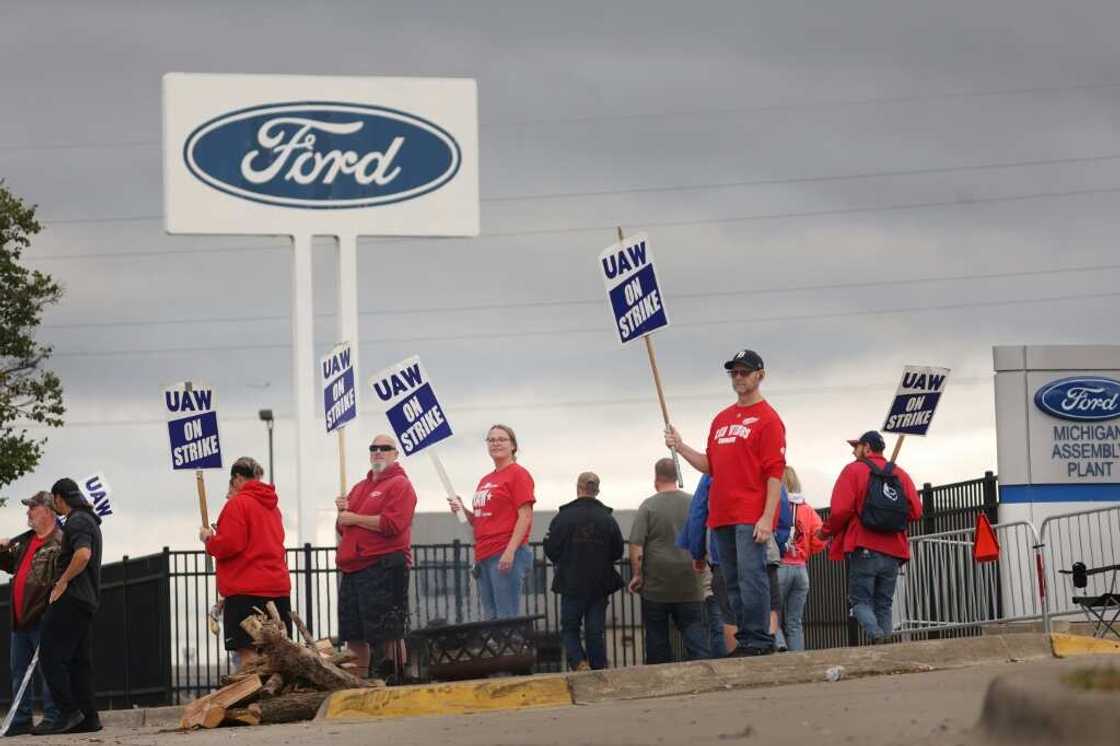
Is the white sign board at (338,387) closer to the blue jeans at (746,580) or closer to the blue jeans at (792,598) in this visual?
the blue jeans at (792,598)

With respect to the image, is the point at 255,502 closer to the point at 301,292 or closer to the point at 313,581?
the point at 313,581

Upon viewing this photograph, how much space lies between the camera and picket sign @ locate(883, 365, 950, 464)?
20.2m

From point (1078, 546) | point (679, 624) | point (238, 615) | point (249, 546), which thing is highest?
point (249, 546)

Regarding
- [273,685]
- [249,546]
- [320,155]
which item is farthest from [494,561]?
[320,155]

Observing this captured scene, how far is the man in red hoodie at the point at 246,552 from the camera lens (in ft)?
50.5

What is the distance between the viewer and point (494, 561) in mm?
16969

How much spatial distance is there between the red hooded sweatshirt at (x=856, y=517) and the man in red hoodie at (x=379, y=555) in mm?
Result: 3510

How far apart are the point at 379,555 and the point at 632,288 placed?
3.11m

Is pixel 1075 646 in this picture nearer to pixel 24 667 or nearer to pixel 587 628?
pixel 587 628

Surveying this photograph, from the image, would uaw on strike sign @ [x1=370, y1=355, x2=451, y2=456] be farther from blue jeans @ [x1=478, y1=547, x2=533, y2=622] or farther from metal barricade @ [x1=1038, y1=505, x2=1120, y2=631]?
metal barricade @ [x1=1038, y1=505, x2=1120, y2=631]

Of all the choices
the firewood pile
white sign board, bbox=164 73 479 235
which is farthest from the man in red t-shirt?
white sign board, bbox=164 73 479 235

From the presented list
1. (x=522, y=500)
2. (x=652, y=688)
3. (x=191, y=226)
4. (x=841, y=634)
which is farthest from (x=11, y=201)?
(x=652, y=688)

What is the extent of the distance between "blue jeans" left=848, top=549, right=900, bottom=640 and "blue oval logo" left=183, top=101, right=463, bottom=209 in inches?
554

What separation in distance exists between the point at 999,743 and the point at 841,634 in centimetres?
1588
